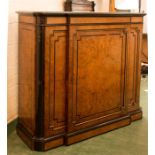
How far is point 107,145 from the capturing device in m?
2.47

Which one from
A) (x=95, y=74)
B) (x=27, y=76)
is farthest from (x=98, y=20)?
(x=27, y=76)

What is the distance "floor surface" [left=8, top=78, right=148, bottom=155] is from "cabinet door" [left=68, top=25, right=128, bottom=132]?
163 mm

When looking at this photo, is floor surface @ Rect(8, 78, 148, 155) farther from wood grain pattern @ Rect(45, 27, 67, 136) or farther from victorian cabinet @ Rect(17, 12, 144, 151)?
wood grain pattern @ Rect(45, 27, 67, 136)

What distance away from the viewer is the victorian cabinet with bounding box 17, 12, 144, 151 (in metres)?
2.24

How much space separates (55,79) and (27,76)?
0.28 meters

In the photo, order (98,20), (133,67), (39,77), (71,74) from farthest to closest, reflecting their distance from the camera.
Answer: (133,67) < (98,20) < (71,74) < (39,77)

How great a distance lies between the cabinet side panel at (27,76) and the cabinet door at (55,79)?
0.13m

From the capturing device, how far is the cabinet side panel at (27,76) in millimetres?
2310

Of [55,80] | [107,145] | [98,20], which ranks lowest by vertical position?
[107,145]

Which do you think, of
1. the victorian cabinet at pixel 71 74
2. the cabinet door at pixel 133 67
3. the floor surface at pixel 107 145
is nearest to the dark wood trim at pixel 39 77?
the victorian cabinet at pixel 71 74

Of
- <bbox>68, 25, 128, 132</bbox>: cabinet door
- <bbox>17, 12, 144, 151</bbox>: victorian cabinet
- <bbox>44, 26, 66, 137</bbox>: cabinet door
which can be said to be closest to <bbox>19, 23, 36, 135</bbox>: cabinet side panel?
<bbox>17, 12, 144, 151</bbox>: victorian cabinet

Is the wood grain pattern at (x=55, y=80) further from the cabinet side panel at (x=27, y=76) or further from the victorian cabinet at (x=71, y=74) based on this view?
the cabinet side panel at (x=27, y=76)

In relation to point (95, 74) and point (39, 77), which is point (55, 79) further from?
point (95, 74)

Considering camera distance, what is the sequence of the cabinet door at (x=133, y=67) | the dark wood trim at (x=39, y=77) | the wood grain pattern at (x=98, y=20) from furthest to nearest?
the cabinet door at (x=133, y=67), the wood grain pattern at (x=98, y=20), the dark wood trim at (x=39, y=77)
